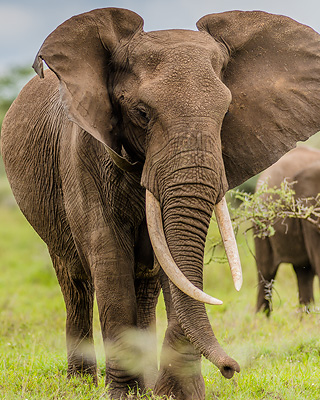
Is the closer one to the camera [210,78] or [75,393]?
[210,78]

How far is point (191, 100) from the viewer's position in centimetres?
378

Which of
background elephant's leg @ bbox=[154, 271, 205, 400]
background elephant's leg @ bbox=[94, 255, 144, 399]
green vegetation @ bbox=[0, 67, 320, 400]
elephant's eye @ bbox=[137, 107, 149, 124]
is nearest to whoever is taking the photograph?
elephant's eye @ bbox=[137, 107, 149, 124]

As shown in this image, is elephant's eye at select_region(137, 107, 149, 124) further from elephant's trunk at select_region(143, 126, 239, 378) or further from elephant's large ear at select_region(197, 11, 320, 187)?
elephant's large ear at select_region(197, 11, 320, 187)

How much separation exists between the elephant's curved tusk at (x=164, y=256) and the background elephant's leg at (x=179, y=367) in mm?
529

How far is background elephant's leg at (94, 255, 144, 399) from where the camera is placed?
4.39 meters

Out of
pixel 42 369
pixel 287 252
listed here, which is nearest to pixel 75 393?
pixel 42 369

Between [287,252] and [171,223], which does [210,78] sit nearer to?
[171,223]

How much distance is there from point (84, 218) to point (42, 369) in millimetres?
1465

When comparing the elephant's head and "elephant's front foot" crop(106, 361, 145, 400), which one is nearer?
the elephant's head

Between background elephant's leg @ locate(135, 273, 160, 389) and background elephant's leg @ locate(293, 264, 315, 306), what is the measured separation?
3392mm

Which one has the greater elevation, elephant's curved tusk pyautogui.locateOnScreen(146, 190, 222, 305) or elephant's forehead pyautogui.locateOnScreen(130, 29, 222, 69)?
elephant's forehead pyautogui.locateOnScreen(130, 29, 222, 69)

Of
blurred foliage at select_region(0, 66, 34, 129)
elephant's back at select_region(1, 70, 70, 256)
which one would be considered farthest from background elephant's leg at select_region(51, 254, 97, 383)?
blurred foliage at select_region(0, 66, 34, 129)

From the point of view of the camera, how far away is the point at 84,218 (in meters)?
4.50

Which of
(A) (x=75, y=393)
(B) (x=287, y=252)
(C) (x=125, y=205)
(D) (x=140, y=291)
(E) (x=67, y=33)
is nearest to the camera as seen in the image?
(E) (x=67, y=33)
